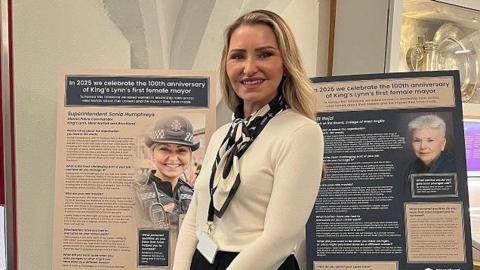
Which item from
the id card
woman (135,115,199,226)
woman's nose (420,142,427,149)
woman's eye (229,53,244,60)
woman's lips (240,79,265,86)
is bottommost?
the id card

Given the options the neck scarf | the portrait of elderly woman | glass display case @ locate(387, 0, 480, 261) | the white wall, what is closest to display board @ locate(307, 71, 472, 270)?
the portrait of elderly woman

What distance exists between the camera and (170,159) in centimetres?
196

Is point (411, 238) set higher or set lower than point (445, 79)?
lower

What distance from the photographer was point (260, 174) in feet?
4.39

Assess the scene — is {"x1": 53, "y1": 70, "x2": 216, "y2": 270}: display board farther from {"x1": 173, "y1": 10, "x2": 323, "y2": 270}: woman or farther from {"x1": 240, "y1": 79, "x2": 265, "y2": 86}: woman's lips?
{"x1": 240, "y1": 79, "x2": 265, "y2": 86}: woman's lips

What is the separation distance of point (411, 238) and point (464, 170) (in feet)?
0.96

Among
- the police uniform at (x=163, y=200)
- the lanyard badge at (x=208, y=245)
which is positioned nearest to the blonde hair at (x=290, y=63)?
the lanyard badge at (x=208, y=245)

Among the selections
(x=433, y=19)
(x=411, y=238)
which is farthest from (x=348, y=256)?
(x=433, y=19)

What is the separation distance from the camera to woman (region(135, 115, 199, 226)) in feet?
6.41

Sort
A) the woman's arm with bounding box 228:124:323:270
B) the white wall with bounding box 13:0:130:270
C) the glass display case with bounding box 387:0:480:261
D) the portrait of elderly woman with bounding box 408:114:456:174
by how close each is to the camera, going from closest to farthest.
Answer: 1. the woman's arm with bounding box 228:124:323:270
2. the portrait of elderly woman with bounding box 408:114:456:174
3. the white wall with bounding box 13:0:130:270
4. the glass display case with bounding box 387:0:480:261

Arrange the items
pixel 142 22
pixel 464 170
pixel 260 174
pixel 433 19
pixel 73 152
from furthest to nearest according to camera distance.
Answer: pixel 433 19, pixel 142 22, pixel 73 152, pixel 464 170, pixel 260 174

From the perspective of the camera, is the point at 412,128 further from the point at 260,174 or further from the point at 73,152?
the point at 73,152

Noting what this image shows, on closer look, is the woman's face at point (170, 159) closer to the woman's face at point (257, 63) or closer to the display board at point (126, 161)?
the display board at point (126, 161)

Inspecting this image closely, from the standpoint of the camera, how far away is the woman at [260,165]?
129 centimetres
